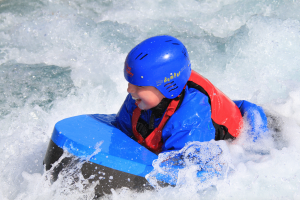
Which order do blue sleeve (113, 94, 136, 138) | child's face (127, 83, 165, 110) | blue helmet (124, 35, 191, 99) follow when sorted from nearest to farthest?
blue helmet (124, 35, 191, 99) → child's face (127, 83, 165, 110) → blue sleeve (113, 94, 136, 138)

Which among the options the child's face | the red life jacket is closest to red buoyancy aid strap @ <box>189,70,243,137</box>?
the red life jacket

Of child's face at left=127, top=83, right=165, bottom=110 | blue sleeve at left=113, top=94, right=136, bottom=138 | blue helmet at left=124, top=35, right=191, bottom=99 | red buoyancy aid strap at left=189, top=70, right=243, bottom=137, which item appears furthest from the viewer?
blue sleeve at left=113, top=94, right=136, bottom=138

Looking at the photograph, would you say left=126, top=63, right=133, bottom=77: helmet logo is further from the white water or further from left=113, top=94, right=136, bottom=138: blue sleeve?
the white water

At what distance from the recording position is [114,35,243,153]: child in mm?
1989

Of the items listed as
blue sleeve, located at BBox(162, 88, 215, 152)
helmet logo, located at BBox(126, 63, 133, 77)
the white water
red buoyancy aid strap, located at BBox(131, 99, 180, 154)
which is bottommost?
the white water

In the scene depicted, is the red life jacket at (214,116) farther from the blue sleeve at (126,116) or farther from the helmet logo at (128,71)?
the helmet logo at (128,71)

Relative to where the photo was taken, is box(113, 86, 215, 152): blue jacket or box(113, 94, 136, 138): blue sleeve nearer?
box(113, 86, 215, 152): blue jacket

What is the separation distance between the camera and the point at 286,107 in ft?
9.94

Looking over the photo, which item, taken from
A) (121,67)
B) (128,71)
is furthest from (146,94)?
(121,67)

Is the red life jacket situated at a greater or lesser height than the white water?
greater

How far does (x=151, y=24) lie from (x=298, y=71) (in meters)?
2.38

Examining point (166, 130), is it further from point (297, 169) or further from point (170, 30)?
point (170, 30)

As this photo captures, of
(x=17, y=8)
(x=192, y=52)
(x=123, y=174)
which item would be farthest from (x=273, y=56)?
(x=17, y=8)

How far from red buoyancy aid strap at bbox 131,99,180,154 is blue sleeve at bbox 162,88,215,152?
0.08 meters
